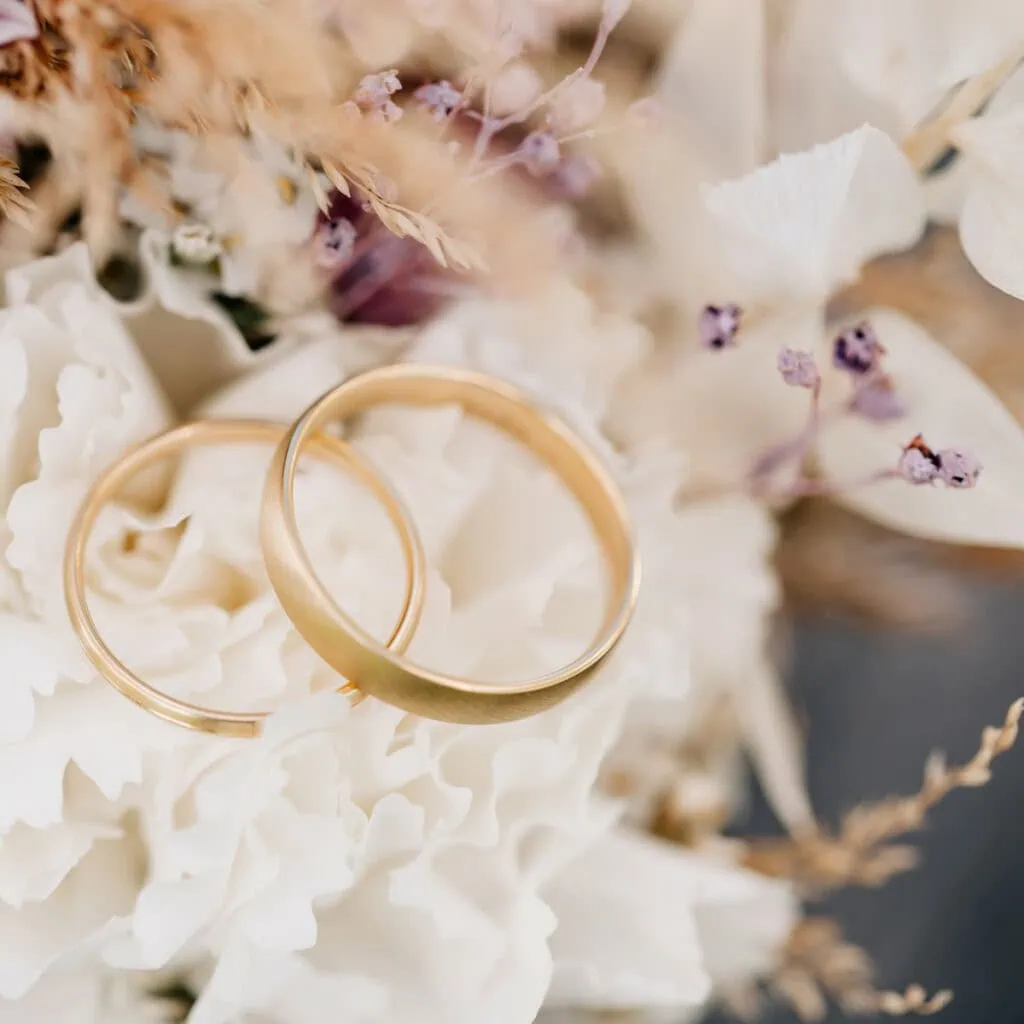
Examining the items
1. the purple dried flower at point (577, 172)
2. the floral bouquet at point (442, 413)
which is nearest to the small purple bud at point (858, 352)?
the floral bouquet at point (442, 413)

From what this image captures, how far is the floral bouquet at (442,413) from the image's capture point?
0.32m

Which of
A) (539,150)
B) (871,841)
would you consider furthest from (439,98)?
(871,841)

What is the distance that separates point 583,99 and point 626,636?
0.61 feet

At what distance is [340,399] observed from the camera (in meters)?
0.41

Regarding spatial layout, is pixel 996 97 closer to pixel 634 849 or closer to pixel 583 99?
pixel 583 99

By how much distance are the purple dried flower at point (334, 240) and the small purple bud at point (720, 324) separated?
0.12 metres

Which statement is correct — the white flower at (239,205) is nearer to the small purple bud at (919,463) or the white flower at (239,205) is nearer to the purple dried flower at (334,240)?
the purple dried flower at (334,240)

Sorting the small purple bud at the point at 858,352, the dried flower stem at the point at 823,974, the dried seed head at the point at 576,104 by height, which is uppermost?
the dried seed head at the point at 576,104

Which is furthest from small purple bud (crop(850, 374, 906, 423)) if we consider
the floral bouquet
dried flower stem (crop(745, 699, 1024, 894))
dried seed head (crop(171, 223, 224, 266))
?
dried seed head (crop(171, 223, 224, 266))

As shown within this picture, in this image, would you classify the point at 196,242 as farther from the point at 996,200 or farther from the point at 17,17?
the point at 996,200

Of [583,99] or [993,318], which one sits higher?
[583,99]

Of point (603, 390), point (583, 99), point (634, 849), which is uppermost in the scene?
point (583, 99)

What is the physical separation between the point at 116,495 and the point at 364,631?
98 mm

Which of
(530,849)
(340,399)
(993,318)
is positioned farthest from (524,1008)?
(993,318)
